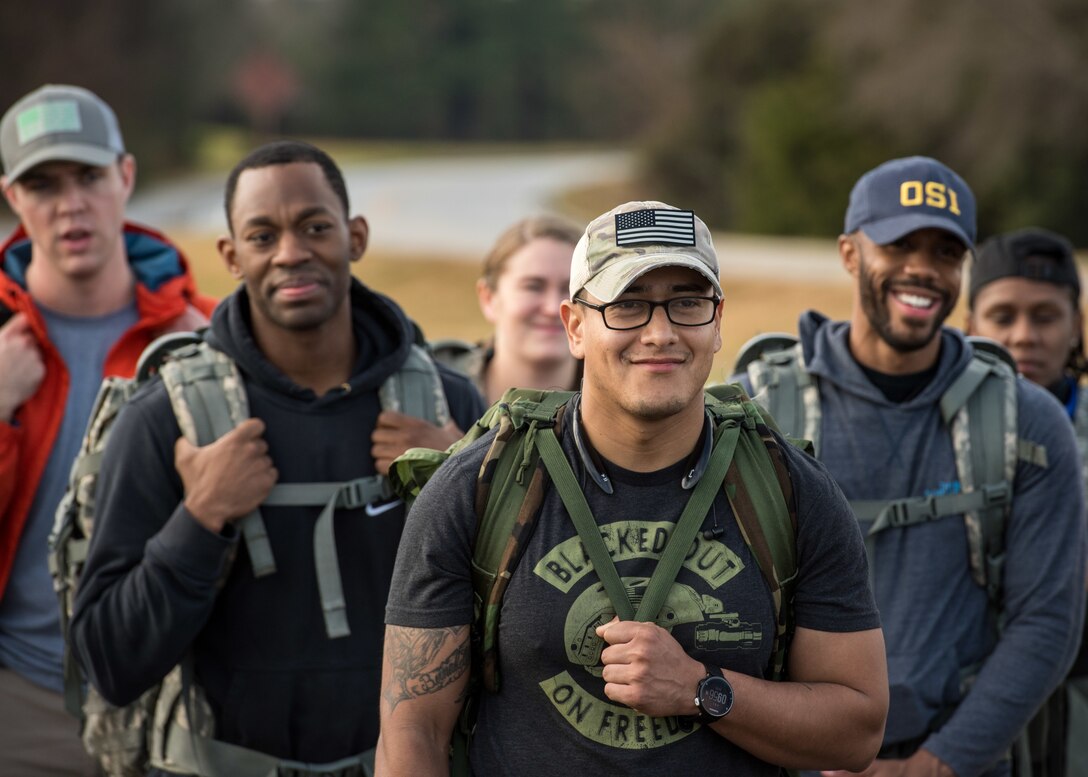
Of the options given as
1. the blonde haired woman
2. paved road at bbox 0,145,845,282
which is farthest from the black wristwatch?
paved road at bbox 0,145,845,282

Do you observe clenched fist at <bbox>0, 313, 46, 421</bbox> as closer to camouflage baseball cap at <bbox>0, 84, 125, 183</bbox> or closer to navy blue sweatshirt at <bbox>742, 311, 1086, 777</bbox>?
camouflage baseball cap at <bbox>0, 84, 125, 183</bbox>

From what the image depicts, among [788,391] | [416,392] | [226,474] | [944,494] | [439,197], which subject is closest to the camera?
[226,474]

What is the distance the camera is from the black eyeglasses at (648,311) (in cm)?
283

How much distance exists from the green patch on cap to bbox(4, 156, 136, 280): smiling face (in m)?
0.12

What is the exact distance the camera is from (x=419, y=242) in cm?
Answer: 2762

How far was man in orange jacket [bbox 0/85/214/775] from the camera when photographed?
456cm

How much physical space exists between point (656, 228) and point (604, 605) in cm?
79

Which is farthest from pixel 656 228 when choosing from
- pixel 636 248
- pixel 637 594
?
pixel 637 594

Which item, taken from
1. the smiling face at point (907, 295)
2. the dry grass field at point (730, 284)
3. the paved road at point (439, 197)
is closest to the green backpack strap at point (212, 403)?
the smiling face at point (907, 295)

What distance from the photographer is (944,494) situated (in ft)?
13.0

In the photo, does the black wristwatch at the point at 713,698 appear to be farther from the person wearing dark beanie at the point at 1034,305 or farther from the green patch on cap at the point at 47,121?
the green patch on cap at the point at 47,121

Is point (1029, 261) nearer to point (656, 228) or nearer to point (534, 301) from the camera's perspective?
point (534, 301)

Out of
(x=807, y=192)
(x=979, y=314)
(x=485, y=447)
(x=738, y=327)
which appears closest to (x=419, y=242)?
(x=807, y=192)

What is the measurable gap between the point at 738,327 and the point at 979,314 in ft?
38.1
